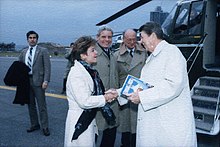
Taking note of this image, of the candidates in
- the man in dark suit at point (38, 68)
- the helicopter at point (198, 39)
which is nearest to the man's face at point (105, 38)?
the man in dark suit at point (38, 68)

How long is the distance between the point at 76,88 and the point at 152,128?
784mm

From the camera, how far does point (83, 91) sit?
2.65 m

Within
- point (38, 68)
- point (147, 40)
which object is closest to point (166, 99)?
point (147, 40)

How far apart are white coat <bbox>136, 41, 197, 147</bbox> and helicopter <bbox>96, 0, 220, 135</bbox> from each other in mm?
2873

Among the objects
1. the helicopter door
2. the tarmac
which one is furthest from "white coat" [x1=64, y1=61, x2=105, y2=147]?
the helicopter door

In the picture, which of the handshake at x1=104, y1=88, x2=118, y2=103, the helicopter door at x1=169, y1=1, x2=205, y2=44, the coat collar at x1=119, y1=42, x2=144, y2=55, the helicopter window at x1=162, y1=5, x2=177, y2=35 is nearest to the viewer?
the handshake at x1=104, y1=88, x2=118, y2=103

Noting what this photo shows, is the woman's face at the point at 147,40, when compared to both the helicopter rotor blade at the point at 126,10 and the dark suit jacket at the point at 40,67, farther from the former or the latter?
the helicopter rotor blade at the point at 126,10

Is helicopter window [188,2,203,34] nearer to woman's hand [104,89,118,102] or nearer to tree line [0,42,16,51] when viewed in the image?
woman's hand [104,89,118,102]

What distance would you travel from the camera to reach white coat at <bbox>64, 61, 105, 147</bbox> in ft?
8.68

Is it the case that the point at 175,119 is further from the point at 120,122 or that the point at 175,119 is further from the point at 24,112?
the point at 24,112

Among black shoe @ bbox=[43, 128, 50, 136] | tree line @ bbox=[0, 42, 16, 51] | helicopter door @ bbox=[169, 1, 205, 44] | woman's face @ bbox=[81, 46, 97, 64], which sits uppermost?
helicopter door @ bbox=[169, 1, 205, 44]

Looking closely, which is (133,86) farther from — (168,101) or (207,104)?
(207,104)

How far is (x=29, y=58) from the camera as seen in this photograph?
5.27 m

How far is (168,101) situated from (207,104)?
10.2ft
